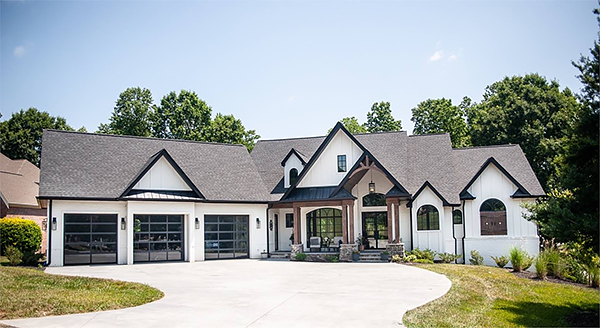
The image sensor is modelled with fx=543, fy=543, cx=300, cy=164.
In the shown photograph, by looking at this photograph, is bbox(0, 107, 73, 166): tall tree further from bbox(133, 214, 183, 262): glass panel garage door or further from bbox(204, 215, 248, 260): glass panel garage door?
bbox(204, 215, 248, 260): glass panel garage door

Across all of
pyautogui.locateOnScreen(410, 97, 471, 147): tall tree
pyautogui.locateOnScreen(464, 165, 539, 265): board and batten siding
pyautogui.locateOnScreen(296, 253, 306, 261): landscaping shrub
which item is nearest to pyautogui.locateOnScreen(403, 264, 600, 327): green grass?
pyautogui.locateOnScreen(464, 165, 539, 265): board and batten siding

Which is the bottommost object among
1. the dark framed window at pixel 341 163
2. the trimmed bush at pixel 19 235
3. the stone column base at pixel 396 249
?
the stone column base at pixel 396 249

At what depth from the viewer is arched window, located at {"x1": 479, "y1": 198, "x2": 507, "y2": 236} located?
90.0ft

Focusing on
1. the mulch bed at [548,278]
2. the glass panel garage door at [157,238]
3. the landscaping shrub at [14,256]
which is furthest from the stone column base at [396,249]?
the landscaping shrub at [14,256]

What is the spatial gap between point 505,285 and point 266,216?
51.2ft

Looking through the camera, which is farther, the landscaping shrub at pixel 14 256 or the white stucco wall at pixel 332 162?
the white stucco wall at pixel 332 162

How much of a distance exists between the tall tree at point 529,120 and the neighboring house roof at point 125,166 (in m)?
21.2

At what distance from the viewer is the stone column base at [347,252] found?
27297mm

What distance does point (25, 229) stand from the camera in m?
24.4

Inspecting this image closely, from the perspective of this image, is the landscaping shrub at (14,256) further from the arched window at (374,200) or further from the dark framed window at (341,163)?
the arched window at (374,200)

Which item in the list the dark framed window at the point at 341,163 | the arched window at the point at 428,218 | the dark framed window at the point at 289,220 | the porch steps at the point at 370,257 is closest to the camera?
the porch steps at the point at 370,257

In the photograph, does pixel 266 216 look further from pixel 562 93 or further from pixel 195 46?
pixel 562 93

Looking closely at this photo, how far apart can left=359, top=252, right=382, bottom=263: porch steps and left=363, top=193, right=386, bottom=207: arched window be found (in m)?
3.46

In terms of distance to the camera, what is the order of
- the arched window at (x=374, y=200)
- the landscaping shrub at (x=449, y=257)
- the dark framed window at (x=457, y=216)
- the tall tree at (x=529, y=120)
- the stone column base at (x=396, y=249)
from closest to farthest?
the landscaping shrub at (x=449, y=257) < the stone column base at (x=396, y=249) < the dark framed window at (x=457, y=216) < the arched window at (x=374, y=200) < the tall tree at (x=529, y=120)
